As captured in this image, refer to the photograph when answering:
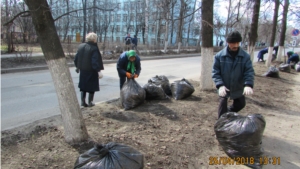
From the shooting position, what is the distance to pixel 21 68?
9.72 meters

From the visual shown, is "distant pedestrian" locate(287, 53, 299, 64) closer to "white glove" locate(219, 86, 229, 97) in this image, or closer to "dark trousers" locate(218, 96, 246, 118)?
"dark trousers" locate(218, 96, 246, 118)

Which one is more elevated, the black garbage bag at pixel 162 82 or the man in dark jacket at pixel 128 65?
the man in dark jacket at pixel 128 65

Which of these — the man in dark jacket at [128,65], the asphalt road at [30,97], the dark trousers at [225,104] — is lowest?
the asphalt road at [30,97]

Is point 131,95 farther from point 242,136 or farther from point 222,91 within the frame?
point 242,136

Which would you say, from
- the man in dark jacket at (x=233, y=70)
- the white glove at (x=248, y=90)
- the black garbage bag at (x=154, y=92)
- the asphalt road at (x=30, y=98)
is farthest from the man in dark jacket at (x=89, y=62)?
the white glove at (x=248, y=90)

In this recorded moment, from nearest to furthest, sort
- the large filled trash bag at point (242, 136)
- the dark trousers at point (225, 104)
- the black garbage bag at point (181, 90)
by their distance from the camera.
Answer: the large filled trash bag at point (242, 136), the dark trousers at point (225, 104), the black garbage bag at point (181, 90)

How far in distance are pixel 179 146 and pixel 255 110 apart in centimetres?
261

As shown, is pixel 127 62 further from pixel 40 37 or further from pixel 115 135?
pixel 40 37

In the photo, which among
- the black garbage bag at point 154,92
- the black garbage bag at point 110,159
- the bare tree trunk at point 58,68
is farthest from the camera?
the black garbage bag at point 154,92

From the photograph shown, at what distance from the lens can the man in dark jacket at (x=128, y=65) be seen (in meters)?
4.48

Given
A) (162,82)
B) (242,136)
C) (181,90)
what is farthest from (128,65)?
(242,136)

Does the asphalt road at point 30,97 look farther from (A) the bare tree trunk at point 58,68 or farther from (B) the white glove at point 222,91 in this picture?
(B) the white glove at point 222,91

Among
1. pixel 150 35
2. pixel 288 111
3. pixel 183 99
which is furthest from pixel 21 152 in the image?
pixel 150 35

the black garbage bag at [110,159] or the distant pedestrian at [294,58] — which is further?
the distant pedestrian at [294,58]
